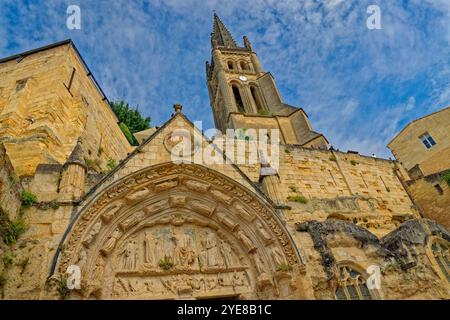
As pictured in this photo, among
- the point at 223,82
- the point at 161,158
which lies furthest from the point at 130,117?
the point at 161,158

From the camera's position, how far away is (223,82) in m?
30.2

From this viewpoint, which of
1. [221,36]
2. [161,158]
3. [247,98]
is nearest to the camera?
[161,158]

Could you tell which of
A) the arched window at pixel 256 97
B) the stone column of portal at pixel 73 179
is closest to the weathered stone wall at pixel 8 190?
the stone column of portal at pixel 73 179

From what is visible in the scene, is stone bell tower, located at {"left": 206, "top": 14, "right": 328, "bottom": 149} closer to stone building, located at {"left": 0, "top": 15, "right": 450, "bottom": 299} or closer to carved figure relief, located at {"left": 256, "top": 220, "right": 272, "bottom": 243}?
stone building, located at {"left": 0, "top": 15, "right": 450, "bottom": 299}

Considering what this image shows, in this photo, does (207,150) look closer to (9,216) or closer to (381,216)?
(9,216)

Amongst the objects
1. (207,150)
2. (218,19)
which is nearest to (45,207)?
(207,150)

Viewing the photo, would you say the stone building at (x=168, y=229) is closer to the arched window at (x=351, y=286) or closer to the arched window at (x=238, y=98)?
the arched window at (x=351, y=286)

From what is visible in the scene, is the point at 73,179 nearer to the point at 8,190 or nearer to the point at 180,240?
the point at 8,190

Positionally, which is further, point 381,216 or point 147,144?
point 381,216

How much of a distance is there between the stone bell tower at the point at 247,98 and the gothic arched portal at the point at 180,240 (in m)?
14.1

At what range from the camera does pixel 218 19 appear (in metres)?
45.3

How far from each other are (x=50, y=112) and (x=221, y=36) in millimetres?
35842

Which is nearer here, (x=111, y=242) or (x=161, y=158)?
(x=111, y=242)

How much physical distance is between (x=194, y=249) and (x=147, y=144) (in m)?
2.80
